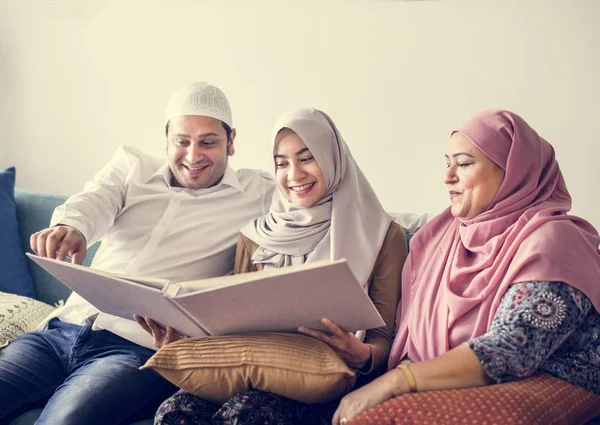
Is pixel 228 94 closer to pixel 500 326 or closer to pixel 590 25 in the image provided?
pixel 590 25

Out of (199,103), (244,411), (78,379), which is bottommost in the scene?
(78,379)

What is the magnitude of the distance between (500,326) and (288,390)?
1.63 ft

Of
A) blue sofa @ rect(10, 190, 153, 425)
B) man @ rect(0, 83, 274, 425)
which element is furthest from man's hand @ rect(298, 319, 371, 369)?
blue sofa @ rect(10, 190, 153, 425)

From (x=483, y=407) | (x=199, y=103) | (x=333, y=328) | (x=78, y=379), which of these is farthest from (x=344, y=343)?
(x=199, y=103)

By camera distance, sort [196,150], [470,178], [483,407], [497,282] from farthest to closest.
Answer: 1. [196,150]
2. [470,178]
3. [497,282]
4. [483,407]

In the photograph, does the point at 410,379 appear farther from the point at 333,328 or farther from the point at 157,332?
the point at 157,332

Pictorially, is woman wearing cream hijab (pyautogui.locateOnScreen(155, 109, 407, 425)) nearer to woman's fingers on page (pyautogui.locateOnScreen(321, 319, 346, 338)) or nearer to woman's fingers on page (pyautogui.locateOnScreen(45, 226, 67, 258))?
woman's fingers on page (pyautogui.locateOnScreen(321, 319, 346, 338))

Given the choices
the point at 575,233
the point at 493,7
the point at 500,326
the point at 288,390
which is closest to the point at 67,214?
the point at 288,390

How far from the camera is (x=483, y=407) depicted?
139 centimetres

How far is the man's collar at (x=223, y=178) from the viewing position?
230cm

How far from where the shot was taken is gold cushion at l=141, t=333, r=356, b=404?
155 centimetres

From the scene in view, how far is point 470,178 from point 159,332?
2.95ft

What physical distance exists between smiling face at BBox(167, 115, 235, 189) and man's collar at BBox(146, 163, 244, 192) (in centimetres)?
2

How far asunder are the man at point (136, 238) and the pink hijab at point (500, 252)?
70 centimetres
